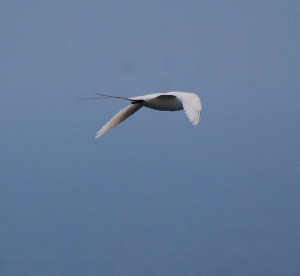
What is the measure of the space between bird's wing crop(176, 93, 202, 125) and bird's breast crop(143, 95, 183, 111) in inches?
1.4

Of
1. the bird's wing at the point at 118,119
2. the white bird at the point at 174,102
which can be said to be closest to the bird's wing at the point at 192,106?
the white bird at the point at 174,102

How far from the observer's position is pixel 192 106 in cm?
290

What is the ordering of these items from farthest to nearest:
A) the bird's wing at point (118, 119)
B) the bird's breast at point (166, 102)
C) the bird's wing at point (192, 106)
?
the bird's wing at point (118, 119) → the bird's breast at point (166, 102) → the bird's wing at point (192, 106)

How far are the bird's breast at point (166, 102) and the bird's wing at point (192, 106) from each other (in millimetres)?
36

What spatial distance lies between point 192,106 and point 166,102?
0.63 ft

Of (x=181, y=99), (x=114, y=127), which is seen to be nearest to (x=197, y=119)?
(x=181, y=99)

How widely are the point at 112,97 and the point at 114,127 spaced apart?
0.54 meters

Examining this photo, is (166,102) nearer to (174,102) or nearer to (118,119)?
(174,102)

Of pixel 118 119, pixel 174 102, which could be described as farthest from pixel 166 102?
pixel 118 119

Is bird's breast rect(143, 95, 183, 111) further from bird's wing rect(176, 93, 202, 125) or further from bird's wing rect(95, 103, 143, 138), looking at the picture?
bird's wing rect(95, 103, 143, 138)

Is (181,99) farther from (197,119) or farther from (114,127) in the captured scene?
(114,127)

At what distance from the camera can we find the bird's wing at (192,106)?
2.80m

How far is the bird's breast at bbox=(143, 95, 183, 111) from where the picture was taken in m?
3.05

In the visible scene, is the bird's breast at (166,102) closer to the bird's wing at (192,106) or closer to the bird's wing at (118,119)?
the bird's wing at (192,106)
